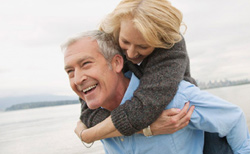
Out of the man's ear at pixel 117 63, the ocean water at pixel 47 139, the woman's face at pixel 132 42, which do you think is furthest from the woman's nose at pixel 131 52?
the ocean water at pixel 47 139

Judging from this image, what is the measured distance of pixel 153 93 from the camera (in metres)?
1.95

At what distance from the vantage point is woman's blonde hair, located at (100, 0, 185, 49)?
214cm

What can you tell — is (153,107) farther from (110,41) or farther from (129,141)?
(110,41)

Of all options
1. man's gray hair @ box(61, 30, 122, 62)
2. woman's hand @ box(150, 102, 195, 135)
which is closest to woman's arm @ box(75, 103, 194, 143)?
woman's hand @ box(150, 102, 195, 135)

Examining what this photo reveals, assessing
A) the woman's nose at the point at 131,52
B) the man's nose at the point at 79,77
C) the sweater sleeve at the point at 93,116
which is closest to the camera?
the man's nose at the point at 79,77

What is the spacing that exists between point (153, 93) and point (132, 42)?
1.91ft

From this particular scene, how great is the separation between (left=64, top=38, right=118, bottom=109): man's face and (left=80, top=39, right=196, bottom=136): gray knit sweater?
287 millimetres

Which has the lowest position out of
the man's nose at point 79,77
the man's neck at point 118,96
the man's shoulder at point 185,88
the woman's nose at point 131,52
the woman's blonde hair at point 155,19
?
the man's neck at point 118,96

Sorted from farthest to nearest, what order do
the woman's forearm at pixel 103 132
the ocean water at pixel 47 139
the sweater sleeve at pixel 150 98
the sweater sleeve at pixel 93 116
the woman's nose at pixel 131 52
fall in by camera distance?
the ocean water at pixel 47 139 < the sweater sleeve at pixel 93 116 < the woman's nose at pixel 131 52 < the woman's forearm at pixel 103 132 < the sweater sleeve at pixel 150 98

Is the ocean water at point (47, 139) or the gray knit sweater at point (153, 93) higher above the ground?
the gray knit sweater at point (153, 93)

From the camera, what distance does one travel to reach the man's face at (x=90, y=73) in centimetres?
222

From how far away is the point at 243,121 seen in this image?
2.06 metres

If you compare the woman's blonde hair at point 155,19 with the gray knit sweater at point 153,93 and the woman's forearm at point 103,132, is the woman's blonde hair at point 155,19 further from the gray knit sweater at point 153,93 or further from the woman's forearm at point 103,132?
the woman's forearm at point 103,132

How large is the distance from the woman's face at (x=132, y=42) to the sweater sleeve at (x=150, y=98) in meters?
0.23
